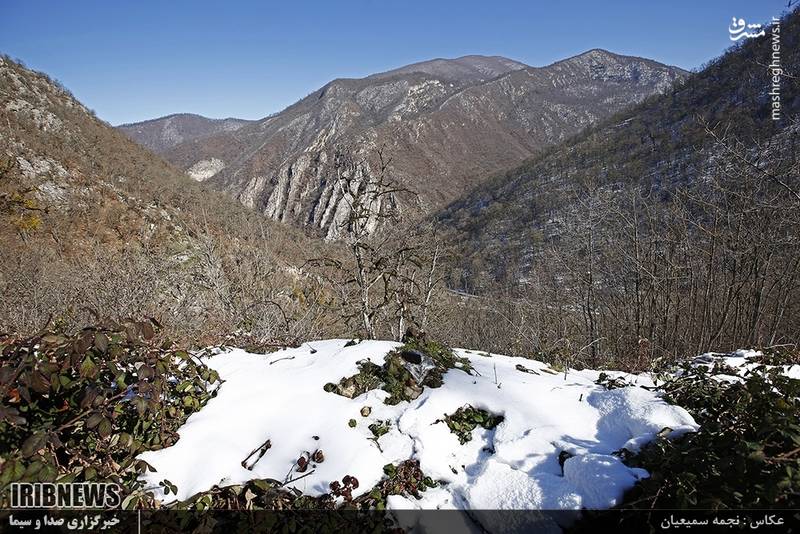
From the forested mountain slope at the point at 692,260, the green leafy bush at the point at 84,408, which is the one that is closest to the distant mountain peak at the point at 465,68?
the forested mountain slope at the point at 692,260

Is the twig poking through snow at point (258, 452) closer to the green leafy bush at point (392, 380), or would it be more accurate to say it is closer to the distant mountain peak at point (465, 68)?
the green leafy bush at point (392, 380)

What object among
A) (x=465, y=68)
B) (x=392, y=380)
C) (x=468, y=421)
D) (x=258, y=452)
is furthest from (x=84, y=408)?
(x=465, y=68)

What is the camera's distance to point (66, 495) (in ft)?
5.11

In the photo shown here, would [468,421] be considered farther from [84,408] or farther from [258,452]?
[84,408]

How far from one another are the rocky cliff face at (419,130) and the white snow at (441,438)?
66352mm

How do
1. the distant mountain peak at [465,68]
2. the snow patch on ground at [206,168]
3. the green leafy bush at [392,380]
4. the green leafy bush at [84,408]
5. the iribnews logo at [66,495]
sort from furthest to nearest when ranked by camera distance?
the distant mountain peak at [465,68] < the snow patch on ground at [206,168] < the green leafy bush at [392,380] < the green leafy bush at [84,408] < the iribnews logo at [66,495]

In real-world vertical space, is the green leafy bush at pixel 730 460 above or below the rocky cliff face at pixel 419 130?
below

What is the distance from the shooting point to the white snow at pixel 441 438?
1.80m

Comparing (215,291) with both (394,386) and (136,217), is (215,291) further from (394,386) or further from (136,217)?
(136,217)

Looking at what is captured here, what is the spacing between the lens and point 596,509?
163 centimetres

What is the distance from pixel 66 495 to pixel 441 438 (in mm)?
1717

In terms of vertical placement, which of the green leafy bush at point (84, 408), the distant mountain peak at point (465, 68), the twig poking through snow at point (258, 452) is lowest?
the twig poking through snow at point (258, 452)

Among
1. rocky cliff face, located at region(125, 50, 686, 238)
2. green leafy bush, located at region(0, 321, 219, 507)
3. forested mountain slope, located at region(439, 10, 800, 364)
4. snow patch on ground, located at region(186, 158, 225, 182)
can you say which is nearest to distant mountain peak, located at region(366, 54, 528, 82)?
rocky cliff face, located at region(125, 50, 686, 238)

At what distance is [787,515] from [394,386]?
1.81m
